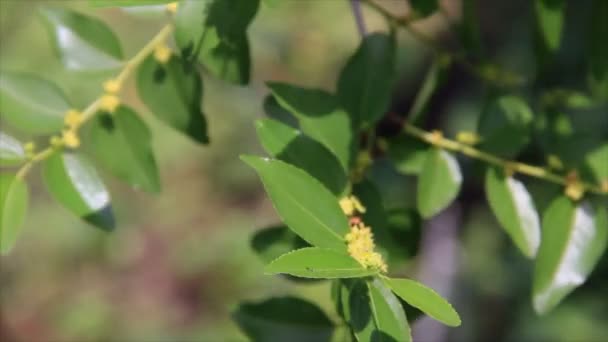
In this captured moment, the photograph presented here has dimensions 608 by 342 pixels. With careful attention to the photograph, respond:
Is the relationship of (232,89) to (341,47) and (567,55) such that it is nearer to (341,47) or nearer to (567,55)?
(341,47)

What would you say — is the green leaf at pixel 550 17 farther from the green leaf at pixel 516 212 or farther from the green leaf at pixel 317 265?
the green leaf at pixel 317 265

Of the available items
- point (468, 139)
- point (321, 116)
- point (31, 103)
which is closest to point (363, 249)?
point (321, 116)

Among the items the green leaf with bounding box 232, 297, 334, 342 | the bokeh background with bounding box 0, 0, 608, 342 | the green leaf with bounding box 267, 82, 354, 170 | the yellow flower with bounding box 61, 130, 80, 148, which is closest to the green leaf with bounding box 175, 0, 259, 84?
the green leaf with bounding box 267, 82, 354, 170

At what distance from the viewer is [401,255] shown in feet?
2.60

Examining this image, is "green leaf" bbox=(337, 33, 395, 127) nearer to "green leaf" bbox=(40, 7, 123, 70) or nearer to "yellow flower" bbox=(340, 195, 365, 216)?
"yellow flower" bbox=(340, 195, 365, 216)

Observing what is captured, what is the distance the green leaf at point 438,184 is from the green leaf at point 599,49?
0.72 ft

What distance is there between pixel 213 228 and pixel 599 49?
175 centimetres

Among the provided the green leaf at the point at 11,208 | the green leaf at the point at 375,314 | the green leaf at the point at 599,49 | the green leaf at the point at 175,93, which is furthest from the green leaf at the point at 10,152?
the green leaf at the point at 599,49

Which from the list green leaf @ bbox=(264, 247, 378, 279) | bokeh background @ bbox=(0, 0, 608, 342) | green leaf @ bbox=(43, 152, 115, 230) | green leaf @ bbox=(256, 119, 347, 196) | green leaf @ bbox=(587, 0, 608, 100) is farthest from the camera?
bokeh background @ bbox=(0, 0, 608, 342)

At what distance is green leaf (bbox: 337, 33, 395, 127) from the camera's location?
0.75 m

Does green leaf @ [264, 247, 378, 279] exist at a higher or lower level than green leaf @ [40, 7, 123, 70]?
lower

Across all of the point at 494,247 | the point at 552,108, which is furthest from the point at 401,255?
the point at 494,247

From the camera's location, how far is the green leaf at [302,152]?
64 cm

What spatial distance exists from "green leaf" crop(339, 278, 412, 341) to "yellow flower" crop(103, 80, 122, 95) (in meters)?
0.33
